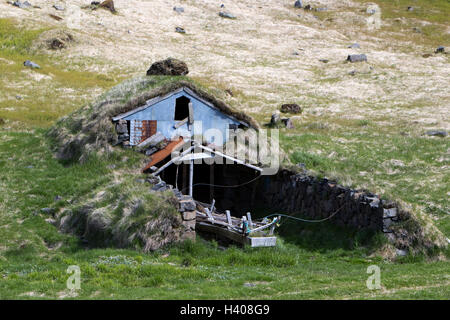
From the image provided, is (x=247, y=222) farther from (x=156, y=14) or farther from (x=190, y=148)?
(x=156, y=14)

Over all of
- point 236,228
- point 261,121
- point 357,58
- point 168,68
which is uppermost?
point 236,228

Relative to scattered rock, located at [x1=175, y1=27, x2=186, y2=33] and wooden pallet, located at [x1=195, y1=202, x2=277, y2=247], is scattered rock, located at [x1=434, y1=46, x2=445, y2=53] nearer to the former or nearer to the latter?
scattered rock, located at [x1=175, y1=27, x2=186, y2=33]

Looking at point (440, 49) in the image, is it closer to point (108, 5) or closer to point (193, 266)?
point (108, 5)

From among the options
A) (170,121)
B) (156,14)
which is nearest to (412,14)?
(156,14)

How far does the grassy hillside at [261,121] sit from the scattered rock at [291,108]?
95cm

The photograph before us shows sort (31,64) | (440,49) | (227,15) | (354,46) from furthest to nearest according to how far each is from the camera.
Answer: (227,15) < (354,46) < (440,49) < (31,64)

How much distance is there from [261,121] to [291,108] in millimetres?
4127

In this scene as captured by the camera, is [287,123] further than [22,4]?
No

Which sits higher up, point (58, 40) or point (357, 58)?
point (357, 58)

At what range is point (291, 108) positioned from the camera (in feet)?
155

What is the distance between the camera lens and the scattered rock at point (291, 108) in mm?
Result: 46938

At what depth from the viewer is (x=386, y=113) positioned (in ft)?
153

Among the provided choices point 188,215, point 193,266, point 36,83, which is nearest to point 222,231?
point 188,215

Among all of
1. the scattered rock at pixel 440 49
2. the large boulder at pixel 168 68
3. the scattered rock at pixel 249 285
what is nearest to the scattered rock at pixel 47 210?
the scattered rock at pixel 249 285
